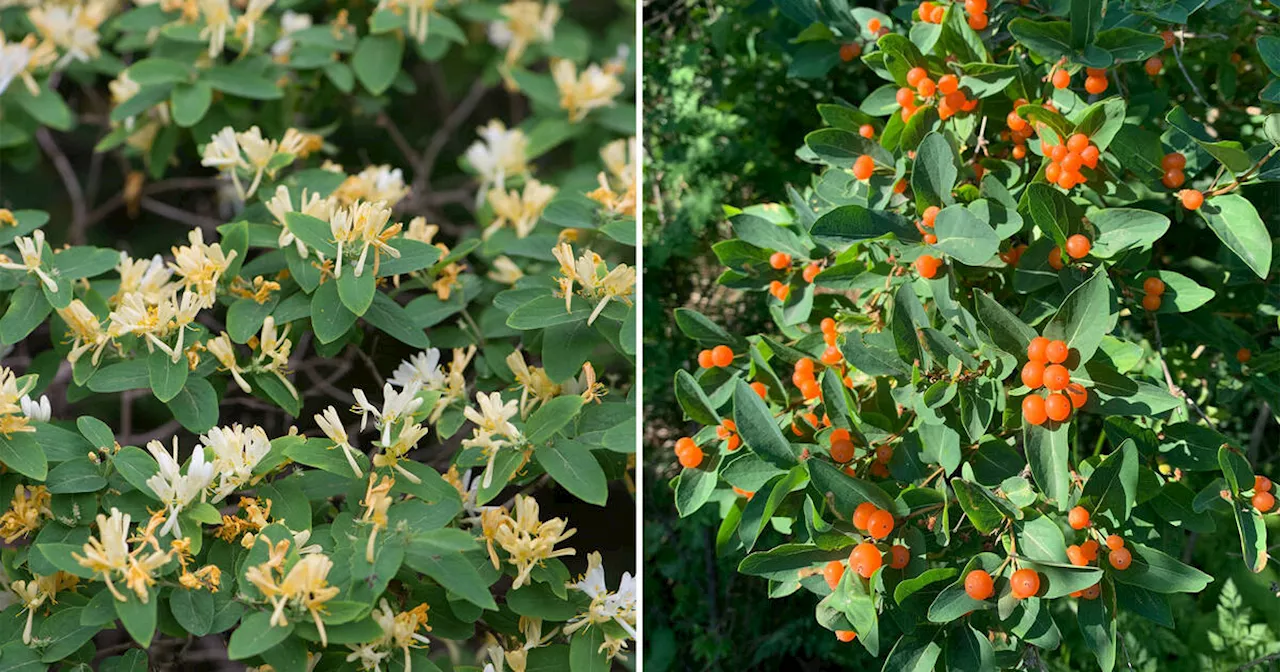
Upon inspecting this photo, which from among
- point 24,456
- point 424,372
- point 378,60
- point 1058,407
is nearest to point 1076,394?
point 1058,407

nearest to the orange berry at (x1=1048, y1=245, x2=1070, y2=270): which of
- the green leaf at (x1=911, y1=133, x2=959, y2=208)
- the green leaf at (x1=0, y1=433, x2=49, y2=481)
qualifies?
the green leaf at (x1=911, y1=133, x2=959, y2=208)

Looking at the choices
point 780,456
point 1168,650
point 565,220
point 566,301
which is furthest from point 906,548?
point 1168,650

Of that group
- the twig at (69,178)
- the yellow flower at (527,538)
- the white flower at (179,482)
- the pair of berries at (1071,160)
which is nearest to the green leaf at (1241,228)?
the pair of berries at (1071,160)

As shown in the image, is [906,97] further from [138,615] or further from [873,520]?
[138,615]

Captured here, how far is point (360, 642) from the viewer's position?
701 millimetres

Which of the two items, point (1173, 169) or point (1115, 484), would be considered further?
point (1173, 169)

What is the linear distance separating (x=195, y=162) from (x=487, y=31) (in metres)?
0.48

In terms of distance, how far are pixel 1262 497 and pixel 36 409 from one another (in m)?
0.97

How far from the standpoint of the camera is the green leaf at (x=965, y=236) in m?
0.82

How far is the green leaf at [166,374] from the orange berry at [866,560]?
0.54 meters

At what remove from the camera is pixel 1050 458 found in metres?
0.78

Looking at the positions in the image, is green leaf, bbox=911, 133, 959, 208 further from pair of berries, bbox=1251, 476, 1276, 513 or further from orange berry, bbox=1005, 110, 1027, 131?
pair of berries, bbox=1251, 476, 1276, 513

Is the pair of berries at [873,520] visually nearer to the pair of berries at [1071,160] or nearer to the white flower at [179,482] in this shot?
the pair of berries at [1071,160]

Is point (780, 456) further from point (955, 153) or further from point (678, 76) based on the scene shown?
point (678, 76)
